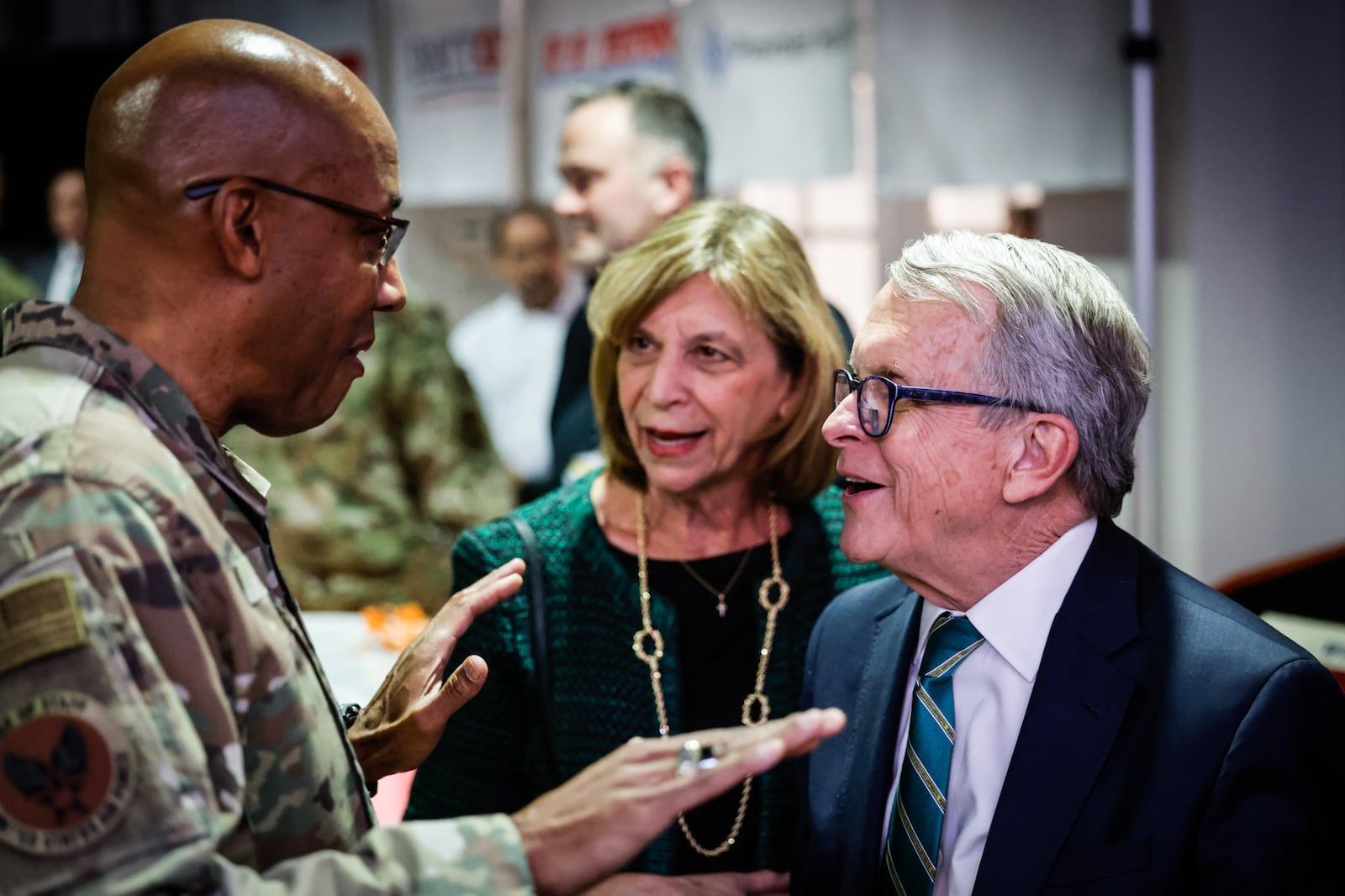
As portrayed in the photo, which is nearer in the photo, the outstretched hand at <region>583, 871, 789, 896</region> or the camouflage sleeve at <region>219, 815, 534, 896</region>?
the camouflage sleeve at <region>219, 815, 534, 896</region>

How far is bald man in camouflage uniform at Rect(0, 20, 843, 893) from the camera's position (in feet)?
3.39

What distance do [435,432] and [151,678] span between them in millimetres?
2911

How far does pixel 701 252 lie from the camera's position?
2.25 meters

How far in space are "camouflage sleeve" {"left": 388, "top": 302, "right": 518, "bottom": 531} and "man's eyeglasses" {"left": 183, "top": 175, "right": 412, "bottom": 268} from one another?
2.49 m

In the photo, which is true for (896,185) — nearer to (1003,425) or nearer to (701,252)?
(701,252)

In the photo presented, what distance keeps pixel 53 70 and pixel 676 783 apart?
284 inches

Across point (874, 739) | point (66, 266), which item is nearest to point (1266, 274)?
point (874, 739)

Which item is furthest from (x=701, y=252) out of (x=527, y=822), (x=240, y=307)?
(x=527, y=822)

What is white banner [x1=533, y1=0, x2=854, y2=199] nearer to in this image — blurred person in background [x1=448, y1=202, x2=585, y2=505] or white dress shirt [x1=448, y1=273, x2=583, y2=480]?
blurred person in background [x1=448, y1=202, x2=585, y2=505]

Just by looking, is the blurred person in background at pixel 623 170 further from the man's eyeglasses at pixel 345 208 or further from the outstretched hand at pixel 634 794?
the outstretched hand at pixel 634 794

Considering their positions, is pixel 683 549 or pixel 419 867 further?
pixel 683 549

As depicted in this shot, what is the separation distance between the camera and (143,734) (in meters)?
1.05

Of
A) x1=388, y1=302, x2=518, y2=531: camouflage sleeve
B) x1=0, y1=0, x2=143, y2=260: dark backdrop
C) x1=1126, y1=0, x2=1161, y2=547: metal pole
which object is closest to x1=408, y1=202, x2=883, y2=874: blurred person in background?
x1=388, y1=302, x2=518, y2=531: camouflage sleeve

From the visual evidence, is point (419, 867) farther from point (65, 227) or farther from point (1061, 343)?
point (65, 227)
